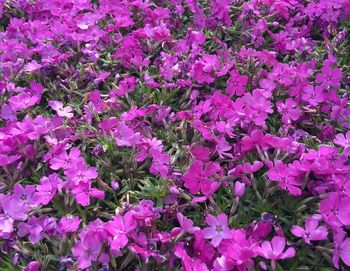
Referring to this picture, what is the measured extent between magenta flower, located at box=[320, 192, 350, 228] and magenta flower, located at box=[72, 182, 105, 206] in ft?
2.83

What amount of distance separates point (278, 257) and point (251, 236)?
0.51ft

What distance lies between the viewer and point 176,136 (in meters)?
2.31

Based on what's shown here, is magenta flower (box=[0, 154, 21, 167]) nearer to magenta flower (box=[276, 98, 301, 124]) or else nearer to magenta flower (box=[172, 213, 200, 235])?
magenta flower (box=[172, 213, 200, 235])

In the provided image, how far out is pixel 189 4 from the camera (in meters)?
3.22

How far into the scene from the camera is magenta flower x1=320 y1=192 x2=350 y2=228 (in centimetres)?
180

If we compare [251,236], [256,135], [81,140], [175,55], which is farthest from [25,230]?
[175,55]

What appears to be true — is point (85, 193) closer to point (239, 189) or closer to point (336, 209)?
point (239, 189)

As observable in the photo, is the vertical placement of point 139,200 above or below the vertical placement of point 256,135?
below

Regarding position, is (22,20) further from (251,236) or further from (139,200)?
(251,236)

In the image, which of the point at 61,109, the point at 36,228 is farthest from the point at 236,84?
the point at 36,228

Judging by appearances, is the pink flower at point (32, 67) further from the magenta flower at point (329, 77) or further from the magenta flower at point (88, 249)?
the magenta flower at point (329, 77)

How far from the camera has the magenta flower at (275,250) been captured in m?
1.68

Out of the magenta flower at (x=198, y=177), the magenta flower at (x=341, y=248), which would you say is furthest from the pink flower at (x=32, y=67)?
the magenta flower at (x=341, y=248)

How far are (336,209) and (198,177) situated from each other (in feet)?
1.74
